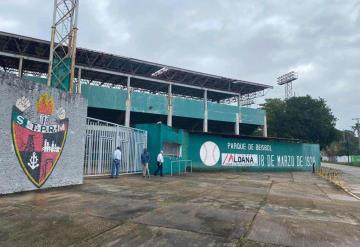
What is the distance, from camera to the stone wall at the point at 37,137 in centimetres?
945

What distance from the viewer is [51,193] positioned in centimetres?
1008

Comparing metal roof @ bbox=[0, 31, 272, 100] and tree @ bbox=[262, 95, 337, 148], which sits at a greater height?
metal roof @ bbox=[0, 31, 272, 100]

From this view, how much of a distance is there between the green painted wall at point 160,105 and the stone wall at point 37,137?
25.8 m

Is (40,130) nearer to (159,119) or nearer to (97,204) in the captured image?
(97,204)

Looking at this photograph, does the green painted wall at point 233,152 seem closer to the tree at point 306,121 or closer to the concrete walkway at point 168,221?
the concrete walkway at point 168,221

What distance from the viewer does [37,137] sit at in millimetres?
10547

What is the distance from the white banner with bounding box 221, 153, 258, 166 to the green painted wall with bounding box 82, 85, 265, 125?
58.9ft

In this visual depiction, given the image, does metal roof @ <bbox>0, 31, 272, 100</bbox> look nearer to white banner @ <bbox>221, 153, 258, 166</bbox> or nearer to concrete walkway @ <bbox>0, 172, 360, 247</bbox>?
white banner @ <bbox>221, 153, 258, 166</bbox>

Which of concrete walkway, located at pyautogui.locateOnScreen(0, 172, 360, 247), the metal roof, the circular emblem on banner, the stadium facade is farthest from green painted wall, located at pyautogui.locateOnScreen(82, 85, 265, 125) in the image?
concrete walkway, located at pyautogui.locateOnScreen(0, 172, 360, 247)

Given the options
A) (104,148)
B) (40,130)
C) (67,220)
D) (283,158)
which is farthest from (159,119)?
(67,220)

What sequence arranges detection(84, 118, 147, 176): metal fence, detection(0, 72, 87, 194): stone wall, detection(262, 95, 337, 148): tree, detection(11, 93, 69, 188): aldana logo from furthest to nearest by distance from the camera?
detection(262, 95, 337, 148): tree < detection(84, 118, 147, 176): metal fence < detection(11, 93, 69, 188): aldana logo < detection(0, 72, 87, 194): stone wall

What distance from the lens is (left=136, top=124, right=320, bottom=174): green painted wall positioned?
781 inches

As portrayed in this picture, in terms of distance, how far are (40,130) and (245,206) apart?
775 centimetres

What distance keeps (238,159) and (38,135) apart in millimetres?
19247
